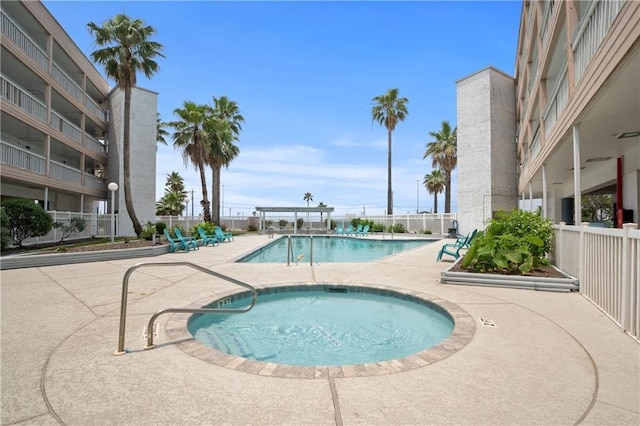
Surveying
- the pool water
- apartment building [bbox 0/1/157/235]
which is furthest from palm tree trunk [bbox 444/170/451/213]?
the pool water

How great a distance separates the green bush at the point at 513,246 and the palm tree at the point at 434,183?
103 feet

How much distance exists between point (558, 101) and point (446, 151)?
2331cm

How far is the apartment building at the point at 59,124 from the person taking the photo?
14.0 m

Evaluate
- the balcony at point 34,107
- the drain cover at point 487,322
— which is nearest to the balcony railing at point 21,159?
the balcony at point 34,107

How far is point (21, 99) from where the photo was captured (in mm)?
14227

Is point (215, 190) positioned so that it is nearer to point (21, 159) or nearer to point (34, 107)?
point (34, 107)

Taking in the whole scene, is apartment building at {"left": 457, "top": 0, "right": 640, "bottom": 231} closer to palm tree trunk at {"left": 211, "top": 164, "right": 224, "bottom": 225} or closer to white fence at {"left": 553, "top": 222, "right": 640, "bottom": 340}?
white fence at {"left": 553, "top": 222, "right": 640, "bottom": 340}

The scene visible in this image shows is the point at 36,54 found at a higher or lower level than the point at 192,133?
higher

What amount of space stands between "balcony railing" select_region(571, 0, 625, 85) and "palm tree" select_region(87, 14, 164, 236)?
58.1ft

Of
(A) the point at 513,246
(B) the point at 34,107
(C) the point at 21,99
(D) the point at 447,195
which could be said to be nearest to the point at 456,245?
(A) the point at 513,246

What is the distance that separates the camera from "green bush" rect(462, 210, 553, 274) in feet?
23.3

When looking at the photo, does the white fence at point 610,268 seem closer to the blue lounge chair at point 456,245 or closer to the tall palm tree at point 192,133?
the blue lounge chair at point 456,245

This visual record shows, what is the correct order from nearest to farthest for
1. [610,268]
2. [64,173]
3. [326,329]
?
1. [610,268]
2. [326,329]
3. [64,173]

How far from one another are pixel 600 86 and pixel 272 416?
6271 mm
